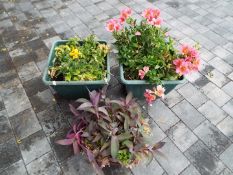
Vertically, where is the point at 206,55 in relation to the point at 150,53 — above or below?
below

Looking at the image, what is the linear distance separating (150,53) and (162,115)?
2.62ft

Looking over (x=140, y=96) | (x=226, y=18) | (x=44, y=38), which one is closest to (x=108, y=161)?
(x=140, y=96)

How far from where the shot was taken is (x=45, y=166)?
2.45 meters

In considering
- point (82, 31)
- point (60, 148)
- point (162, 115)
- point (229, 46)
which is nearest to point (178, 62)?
point (162, 115)

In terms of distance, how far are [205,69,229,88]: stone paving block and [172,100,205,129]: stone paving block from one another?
2.04ft

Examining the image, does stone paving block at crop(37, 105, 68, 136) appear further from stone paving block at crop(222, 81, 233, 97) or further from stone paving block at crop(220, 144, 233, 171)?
stone paving block at crop(222, 81, 233, 97)

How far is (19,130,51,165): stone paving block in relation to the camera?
2520 mm

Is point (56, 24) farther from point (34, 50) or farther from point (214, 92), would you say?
point (214, 92)

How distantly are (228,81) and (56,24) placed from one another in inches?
121

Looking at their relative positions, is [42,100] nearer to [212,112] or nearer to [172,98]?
[172,98]

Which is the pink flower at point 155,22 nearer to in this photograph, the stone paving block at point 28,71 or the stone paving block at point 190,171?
the stone paving block at point 190,171

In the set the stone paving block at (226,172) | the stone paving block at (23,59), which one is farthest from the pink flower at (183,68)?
the stone paving block at (23,59)

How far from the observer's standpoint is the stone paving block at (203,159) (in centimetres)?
246

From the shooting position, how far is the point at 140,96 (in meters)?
2.97
